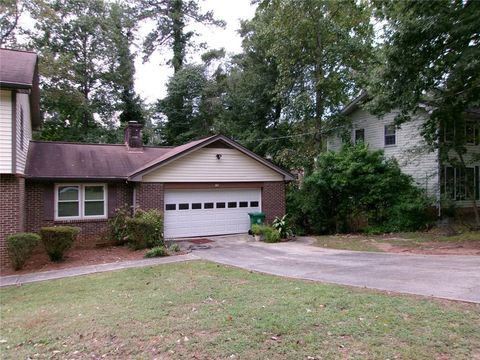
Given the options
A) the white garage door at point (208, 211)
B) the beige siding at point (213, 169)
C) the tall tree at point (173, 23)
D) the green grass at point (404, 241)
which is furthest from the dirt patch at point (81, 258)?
the tall tree at point (173, 23)

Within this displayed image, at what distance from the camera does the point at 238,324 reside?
5012 millimetres

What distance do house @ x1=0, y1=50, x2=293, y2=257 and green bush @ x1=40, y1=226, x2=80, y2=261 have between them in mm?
862

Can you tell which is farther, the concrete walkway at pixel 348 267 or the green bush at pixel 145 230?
the green bush at pixel 145 230

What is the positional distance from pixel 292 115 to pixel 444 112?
9822 millimetres

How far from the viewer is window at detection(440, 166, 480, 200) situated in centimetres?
1881

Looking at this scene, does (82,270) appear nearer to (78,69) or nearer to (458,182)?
(458,182)

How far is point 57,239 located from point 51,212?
10.5 feet

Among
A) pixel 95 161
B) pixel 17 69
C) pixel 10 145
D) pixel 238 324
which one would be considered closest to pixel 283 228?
pixel 95 161

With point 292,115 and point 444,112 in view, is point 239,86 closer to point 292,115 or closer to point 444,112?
point 292,115

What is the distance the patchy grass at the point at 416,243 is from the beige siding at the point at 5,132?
34.3 feet

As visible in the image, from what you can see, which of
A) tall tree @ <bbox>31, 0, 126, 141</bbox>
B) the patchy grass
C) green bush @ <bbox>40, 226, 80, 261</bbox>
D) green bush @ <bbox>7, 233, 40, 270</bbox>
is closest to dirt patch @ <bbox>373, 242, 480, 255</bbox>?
the patchy grass

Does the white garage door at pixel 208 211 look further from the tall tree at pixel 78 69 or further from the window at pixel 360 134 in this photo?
the tall tree at pixel 78 69

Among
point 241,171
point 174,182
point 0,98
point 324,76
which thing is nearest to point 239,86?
point 324,76

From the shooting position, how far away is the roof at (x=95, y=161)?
1393 centimetres
